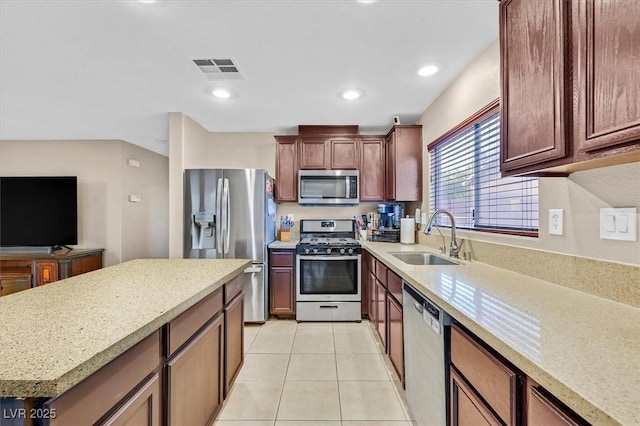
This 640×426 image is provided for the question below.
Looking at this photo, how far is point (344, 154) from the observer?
3.66m

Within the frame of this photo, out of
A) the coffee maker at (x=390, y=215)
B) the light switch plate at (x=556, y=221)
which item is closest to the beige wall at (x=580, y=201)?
the light switch plate at (x=556, y=221)

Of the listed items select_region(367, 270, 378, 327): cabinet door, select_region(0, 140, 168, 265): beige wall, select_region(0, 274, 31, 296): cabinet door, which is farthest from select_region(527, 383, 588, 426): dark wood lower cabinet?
select_region(0, 274, 31, 296): cabinet door

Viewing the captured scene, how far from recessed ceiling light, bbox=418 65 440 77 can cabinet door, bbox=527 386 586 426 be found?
7.41 feet

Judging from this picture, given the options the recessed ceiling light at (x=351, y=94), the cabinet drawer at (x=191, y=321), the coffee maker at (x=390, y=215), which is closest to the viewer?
the cabinet drawer at (x=191, y=321)

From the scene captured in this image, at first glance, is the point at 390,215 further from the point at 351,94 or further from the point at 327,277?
the point at 351,94

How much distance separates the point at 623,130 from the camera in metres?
0.78

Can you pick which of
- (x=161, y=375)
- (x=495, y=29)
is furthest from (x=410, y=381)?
(x=495, y=29)

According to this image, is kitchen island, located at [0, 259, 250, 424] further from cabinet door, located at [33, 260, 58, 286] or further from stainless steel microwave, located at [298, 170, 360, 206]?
cabinet door, located at [33, 260, 58, 286]

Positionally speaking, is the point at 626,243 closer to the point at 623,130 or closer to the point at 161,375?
the point at 623,130

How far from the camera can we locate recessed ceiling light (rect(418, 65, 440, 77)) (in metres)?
2.27

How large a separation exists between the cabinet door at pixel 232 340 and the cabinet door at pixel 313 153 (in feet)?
6.68

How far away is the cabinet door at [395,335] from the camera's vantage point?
1909 mm

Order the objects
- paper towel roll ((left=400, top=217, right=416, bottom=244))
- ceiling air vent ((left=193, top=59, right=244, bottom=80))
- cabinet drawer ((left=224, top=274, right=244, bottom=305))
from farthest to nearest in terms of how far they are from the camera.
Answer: paper towel roll ((left=400, top=217, right=416, bottom=244)), ceiling air vent ((left=193, top=59, right=244, bottom=80)), cabinet drawer ((left=224, top=274, right=244, bottom=305))

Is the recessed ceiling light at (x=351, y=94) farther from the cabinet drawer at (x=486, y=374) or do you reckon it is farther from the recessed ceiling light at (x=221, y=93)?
the cabinet drawer at (x=486, y=374)
